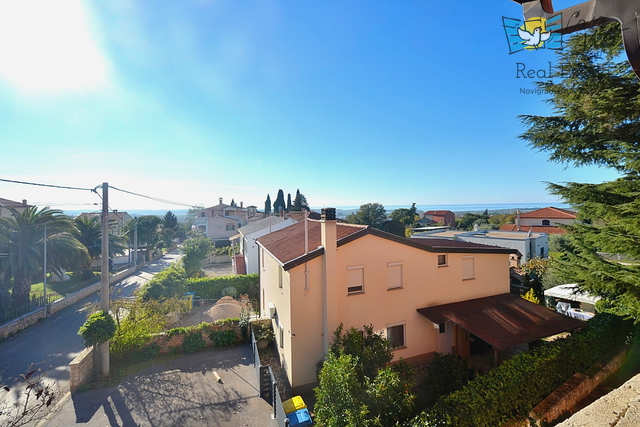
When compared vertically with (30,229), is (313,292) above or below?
below

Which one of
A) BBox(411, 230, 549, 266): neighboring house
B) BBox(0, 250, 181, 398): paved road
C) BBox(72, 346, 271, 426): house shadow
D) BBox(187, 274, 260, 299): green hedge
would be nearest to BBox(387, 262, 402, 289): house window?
BBox(72, 346, 271, 426): house shadow

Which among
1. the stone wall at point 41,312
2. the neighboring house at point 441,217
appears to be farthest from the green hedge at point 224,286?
the neighboring house at point 441,217

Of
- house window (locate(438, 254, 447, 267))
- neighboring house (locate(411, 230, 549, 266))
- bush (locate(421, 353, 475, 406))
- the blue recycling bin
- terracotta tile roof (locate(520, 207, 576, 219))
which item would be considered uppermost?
terracotta tile roof (locate(520, 207, 576, 219))

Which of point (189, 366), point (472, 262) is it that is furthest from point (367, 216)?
point (189, 366)

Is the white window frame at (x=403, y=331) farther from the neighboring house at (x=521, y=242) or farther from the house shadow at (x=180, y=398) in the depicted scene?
the neighboring house at (x=521, y=242)

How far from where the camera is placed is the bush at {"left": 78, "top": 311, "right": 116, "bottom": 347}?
1017cm

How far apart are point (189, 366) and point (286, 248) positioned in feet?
22.1

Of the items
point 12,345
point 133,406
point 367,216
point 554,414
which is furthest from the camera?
point 367,216

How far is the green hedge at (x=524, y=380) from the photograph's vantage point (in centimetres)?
614

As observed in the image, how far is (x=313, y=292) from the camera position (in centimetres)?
999

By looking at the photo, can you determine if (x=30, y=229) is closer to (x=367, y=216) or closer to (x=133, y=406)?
(x=133, y=406)

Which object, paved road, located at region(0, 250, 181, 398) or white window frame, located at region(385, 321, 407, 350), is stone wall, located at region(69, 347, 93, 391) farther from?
white window frame, located at region(385, 321, 407, 350)

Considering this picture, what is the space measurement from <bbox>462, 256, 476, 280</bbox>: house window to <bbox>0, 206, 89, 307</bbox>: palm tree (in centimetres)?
2699

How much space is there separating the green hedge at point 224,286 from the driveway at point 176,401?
9.88 metres
